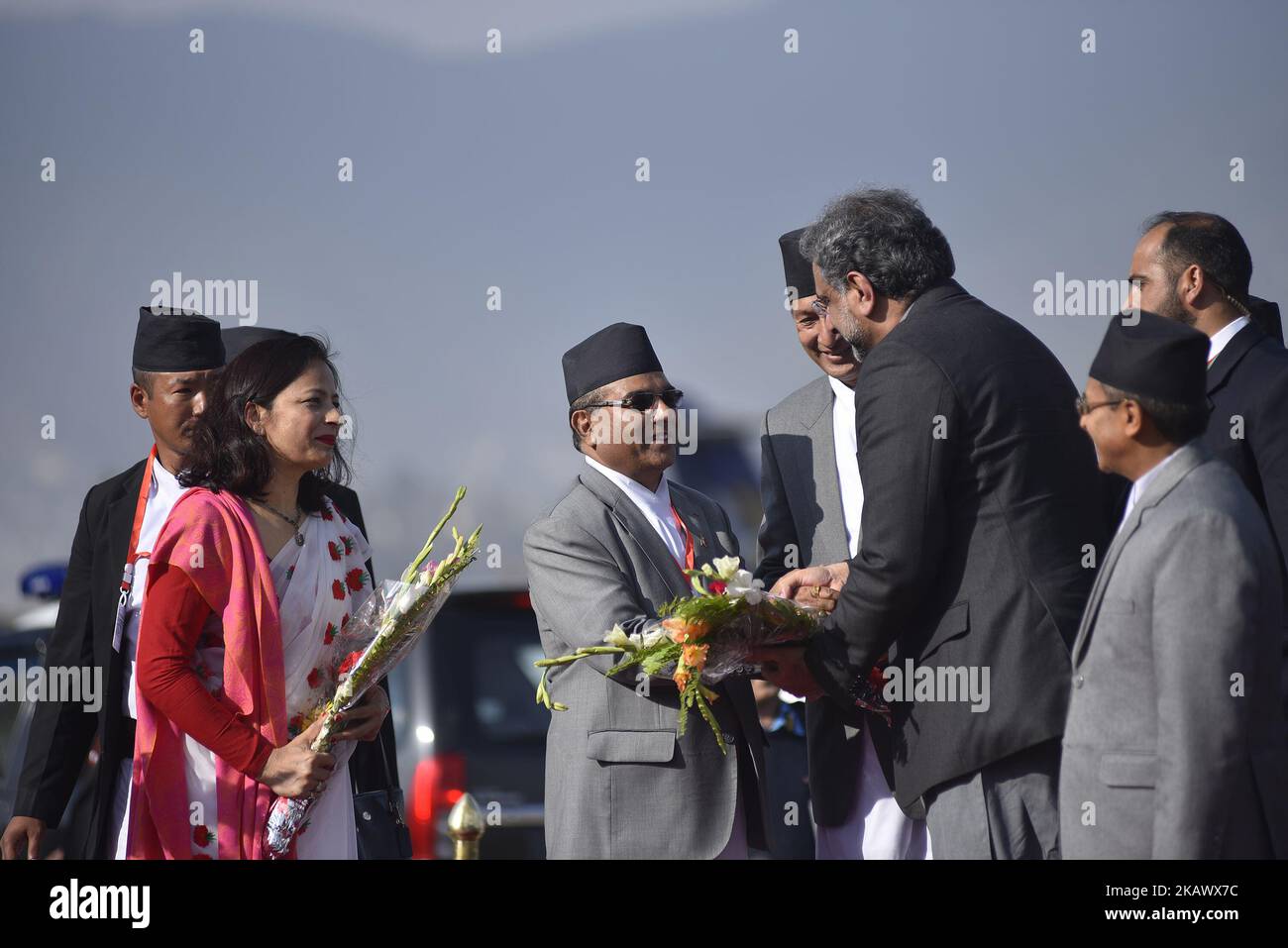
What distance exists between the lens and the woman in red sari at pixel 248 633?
3547 millimetres

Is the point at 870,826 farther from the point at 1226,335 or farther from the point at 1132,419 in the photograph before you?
the point at 1226,335

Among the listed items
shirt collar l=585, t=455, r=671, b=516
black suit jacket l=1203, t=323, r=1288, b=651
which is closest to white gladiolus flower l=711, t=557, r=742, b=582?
shirt collar l=585, t=455, r=671, b=516

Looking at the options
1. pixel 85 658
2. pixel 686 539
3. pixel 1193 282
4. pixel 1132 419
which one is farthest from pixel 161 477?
pixel 1193 282

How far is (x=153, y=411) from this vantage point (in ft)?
14.7

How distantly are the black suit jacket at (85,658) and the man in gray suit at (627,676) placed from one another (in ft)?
1.75

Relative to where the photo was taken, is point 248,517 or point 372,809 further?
point 372,809

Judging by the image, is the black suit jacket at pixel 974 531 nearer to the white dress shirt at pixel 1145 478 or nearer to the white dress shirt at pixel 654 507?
the white dress shirt at pixel 1145 478

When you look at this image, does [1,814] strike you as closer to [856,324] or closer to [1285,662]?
[856,324]

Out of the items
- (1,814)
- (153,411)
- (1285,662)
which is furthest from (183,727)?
(1,814)

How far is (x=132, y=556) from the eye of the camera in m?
4.22

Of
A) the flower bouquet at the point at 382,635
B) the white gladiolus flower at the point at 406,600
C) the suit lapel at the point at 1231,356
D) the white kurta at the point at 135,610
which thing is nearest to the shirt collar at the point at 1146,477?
the suit lapel at the point at 1231,356

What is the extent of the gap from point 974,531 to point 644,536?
96cm

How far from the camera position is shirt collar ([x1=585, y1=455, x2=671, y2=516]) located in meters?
4.14
